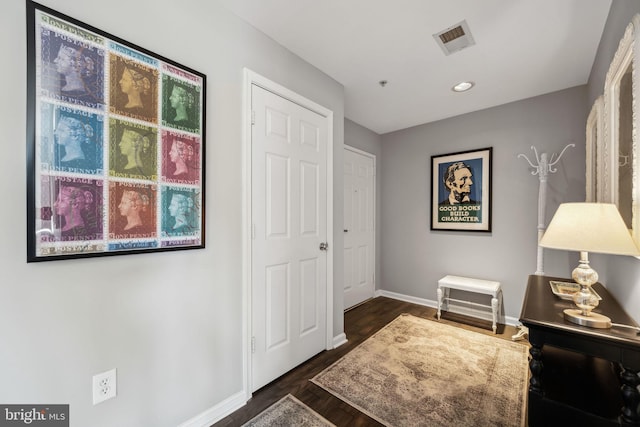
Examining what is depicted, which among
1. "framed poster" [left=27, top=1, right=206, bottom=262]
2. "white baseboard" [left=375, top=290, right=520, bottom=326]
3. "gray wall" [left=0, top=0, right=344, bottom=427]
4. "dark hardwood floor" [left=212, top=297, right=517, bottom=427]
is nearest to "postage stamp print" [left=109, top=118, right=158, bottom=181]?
"framed poster" [left=27, top=1, right=206, bottom=262]

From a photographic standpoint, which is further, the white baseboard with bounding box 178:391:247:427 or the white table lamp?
the white baseboard with bounding box 178:391:247:427

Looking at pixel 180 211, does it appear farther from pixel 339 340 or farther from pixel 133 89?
pixel 339 340

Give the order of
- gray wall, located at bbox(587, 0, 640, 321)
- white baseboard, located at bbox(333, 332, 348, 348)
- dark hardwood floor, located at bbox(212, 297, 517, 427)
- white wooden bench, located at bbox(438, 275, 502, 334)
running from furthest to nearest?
white wooden bench, located at bbox(438, 275, 502, 334), white baseboard, located at bbox(333, 332, 348, 348), dark hardwood floor, located at bbox(212, 297, 517, 427), gray wall, located at bbox(587, 0, 640, 321)

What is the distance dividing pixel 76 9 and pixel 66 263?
1.09 metres

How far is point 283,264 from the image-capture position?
2.04 m

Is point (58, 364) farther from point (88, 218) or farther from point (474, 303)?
point (474, 303)

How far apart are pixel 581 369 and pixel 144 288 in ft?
7.69

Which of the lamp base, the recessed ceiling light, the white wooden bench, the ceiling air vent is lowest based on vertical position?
the white wooden bench

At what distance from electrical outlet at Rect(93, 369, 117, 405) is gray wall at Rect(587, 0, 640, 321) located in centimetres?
240

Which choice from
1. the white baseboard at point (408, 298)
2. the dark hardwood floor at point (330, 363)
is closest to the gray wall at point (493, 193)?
the white baseboard at point (408, 298)

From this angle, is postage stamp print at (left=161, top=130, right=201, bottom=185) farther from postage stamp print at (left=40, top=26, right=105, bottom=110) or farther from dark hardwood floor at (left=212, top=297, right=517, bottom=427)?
dark hardwood floor at (left=212, top=297, right=517, bottom=427)

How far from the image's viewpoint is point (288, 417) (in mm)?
1606

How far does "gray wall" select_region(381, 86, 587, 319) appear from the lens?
8.89ft

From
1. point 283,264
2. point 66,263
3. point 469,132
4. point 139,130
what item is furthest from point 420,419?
A: point 469,132
